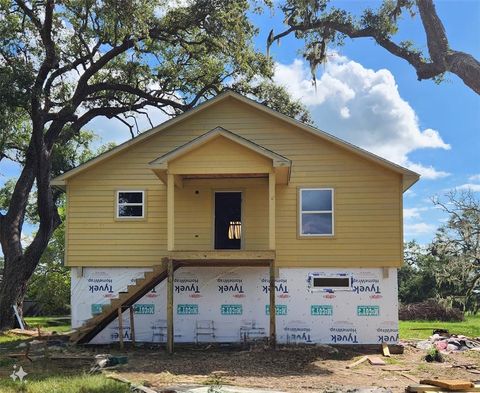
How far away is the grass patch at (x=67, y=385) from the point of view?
8.88m

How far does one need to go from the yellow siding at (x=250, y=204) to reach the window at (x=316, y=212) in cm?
18

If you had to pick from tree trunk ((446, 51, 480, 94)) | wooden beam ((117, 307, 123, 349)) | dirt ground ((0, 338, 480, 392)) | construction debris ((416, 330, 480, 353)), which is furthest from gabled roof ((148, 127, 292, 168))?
construction debris ((416, 330, 480, 353))

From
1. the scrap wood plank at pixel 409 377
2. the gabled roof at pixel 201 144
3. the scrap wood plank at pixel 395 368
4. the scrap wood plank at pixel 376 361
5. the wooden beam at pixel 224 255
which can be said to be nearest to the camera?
the scrap wood plank at pixel 409 377

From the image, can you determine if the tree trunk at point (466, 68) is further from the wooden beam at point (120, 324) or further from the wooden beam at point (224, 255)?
the wooden beam at point (120, 324)

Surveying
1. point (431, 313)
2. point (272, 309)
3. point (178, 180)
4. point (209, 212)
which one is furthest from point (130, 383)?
point (431, 313)

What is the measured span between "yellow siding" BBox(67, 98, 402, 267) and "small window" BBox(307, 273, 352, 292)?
358mm

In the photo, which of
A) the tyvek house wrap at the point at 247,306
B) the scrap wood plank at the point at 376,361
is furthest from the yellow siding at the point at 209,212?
the scrap wood plank at the point at 376,361

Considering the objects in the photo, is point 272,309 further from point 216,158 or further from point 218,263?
point 216,158

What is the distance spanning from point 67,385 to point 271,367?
4.73m

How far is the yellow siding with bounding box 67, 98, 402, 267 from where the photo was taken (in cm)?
1606

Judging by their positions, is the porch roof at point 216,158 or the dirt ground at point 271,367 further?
the porch roof at point 216,158

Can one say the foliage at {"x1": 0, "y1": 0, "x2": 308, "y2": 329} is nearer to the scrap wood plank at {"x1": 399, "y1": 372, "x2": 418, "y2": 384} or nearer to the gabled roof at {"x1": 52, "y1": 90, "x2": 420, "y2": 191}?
the gabled roof at {"x1": 52, "y1": 90, "x2": 420, "y2": 191}

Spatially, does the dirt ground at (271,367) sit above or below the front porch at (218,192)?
below

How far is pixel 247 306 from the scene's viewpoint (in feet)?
53.2
